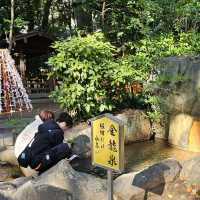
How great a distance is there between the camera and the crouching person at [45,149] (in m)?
7.08

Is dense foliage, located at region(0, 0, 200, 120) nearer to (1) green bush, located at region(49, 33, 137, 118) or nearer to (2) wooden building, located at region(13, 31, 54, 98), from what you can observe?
(1) green bush, located at region(49, 33, 137, 118)

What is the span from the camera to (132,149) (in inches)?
431

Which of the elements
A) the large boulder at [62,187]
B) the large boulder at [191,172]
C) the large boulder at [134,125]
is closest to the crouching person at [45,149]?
the large boulder at [62,187]

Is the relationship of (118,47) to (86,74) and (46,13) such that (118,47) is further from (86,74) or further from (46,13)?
(46,13)

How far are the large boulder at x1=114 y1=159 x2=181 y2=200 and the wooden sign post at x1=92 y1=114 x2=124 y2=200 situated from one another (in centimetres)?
139

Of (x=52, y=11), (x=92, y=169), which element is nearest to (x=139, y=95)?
(x=92, y=169)

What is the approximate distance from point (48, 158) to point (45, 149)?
15 cm

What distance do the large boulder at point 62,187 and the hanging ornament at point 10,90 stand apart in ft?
29.3

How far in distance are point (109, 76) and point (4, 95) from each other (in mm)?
5190

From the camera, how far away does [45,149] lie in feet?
23.8

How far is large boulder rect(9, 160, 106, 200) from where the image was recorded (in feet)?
20.0

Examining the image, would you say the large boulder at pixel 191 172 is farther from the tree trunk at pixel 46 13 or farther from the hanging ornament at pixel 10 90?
the tree trunk at pixel 46 13

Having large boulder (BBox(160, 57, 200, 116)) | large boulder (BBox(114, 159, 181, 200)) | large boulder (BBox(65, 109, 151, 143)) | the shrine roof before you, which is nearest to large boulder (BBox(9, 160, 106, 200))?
large boulder (BBox(114, 159, 181, 200))

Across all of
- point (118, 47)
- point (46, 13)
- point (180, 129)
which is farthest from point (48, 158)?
point (46, 13)
